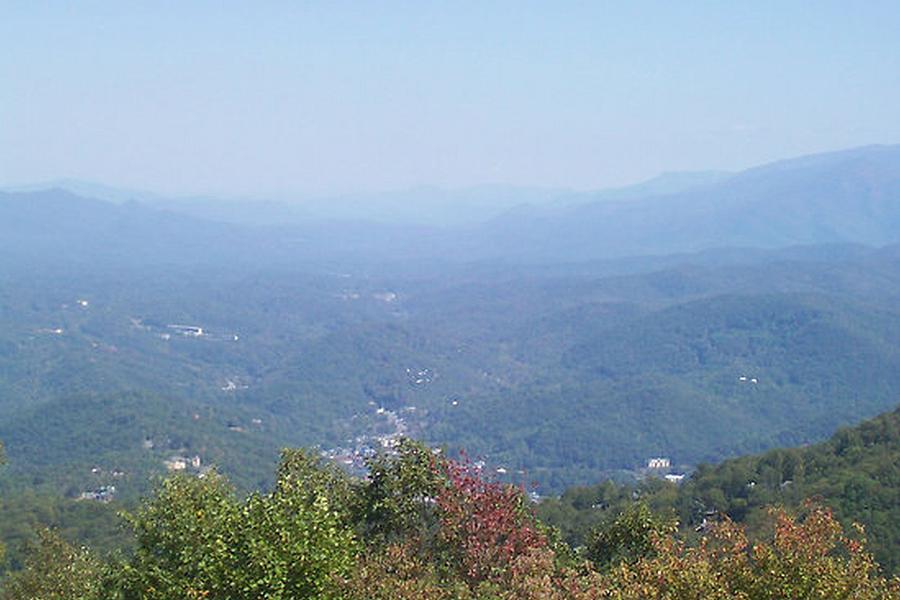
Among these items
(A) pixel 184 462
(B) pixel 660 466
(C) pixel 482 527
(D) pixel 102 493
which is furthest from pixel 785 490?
(A) pixel 184 462

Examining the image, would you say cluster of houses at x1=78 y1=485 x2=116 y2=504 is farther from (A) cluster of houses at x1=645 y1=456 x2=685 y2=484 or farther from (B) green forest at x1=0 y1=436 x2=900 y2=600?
(B) green forest at x1=0 y1=436 x2=900 y2=600

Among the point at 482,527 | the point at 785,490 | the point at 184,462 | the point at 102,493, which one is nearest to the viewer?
the point at 482,527

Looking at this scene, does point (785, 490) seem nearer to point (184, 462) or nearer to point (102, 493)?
point (102, 493)

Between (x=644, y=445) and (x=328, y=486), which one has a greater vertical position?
(x=328, y=486)

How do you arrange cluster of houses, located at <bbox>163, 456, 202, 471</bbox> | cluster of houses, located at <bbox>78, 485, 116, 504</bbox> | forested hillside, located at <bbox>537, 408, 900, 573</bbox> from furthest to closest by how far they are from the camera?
cluster of houses, located at <bbox>163, 456, 202, 471</bbox>, cluster of houses, located at <bbox>78, 485, 116, 504</bbox>, forested hillside, located at <bbox>537, 408, 900, 573</bbox>

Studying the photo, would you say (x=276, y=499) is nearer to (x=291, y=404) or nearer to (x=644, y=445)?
(x=644, y=445)

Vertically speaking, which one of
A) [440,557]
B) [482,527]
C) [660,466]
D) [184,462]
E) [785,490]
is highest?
[482,527]

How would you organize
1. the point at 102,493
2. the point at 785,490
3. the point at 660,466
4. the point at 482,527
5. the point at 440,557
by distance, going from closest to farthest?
the point at 482,527 → the point at 440,557 → the point at 785,490 → the point at 102,493 → the point at 660,466

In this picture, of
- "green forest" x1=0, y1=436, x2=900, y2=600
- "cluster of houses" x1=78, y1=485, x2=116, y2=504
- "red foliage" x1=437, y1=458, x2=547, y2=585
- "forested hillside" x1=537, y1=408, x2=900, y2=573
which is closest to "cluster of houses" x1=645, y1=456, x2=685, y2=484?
"forested hillside" x1=537, y1=408, x2=900, y2=573

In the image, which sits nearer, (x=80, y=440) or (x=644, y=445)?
(x=80, y=440)

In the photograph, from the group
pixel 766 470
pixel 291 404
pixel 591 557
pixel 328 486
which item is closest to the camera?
pixel 328 486

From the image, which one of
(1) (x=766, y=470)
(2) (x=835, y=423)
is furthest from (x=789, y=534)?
(2) (x=835, y=423)
